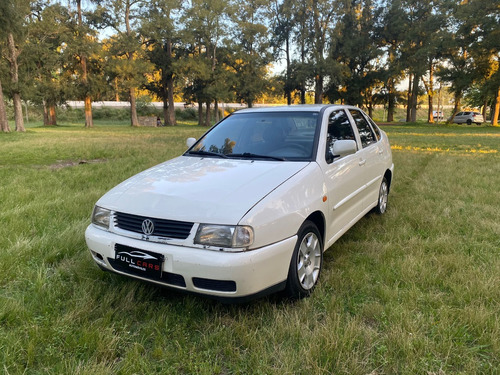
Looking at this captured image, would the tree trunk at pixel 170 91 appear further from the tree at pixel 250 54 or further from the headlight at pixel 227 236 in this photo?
the headlight at pixel 227 236

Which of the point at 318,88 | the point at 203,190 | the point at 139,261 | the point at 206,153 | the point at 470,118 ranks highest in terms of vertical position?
the point at 318,88

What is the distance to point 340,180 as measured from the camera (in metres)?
3.34

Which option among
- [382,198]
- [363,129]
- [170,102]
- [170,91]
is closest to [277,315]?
[363,129]

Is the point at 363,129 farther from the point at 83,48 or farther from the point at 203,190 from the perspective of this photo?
the point at 83,48

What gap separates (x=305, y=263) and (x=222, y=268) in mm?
865

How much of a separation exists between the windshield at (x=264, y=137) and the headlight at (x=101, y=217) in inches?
49.3

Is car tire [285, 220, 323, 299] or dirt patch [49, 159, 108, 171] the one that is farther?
dirt patch [49, 159, 108, 171]

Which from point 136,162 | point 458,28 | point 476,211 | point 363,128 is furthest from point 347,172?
point 458,28

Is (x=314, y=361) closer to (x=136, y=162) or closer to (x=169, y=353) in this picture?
(x=169, y=353)

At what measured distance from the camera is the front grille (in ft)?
7.74

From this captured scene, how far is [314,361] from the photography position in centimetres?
207

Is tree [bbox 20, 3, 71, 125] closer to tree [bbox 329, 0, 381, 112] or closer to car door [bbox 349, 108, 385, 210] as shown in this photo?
tree [bbox 329, 0, 381, 112]

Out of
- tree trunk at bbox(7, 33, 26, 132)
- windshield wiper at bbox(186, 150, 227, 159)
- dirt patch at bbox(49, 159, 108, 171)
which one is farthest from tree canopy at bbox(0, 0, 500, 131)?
windshield wiper at bbox(186, 150, 227, 159)

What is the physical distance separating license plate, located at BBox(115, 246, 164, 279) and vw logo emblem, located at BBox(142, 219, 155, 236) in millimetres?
133
